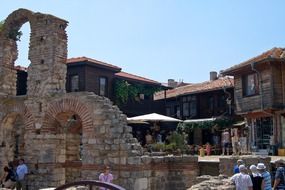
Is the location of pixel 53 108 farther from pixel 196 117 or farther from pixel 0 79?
pixel 196 117

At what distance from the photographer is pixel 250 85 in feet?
88.0

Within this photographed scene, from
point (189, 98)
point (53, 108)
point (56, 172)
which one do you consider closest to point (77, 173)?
point (56, 172)

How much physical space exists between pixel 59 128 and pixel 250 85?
15040 mm

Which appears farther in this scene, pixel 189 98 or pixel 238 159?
pixel 189 98

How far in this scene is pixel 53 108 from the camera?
1496 cm

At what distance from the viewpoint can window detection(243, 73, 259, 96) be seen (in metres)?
26.2

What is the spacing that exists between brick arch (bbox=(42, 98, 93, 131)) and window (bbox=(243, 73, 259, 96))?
48.5ft

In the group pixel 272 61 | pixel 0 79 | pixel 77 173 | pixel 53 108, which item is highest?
pixel 272 61

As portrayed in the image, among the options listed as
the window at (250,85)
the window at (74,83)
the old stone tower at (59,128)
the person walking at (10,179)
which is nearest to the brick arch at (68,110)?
the old stone tower at (59,128)

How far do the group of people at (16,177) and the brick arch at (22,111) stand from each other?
4.52ft

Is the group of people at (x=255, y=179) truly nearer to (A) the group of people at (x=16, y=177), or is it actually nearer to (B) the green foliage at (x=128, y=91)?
(A) the group of people at (x=16, y=177)

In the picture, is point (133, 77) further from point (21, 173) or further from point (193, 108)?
point (21, 173)

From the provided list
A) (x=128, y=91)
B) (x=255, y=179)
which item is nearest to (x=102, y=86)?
(x=128, y=91)

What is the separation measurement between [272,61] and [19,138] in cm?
1433
